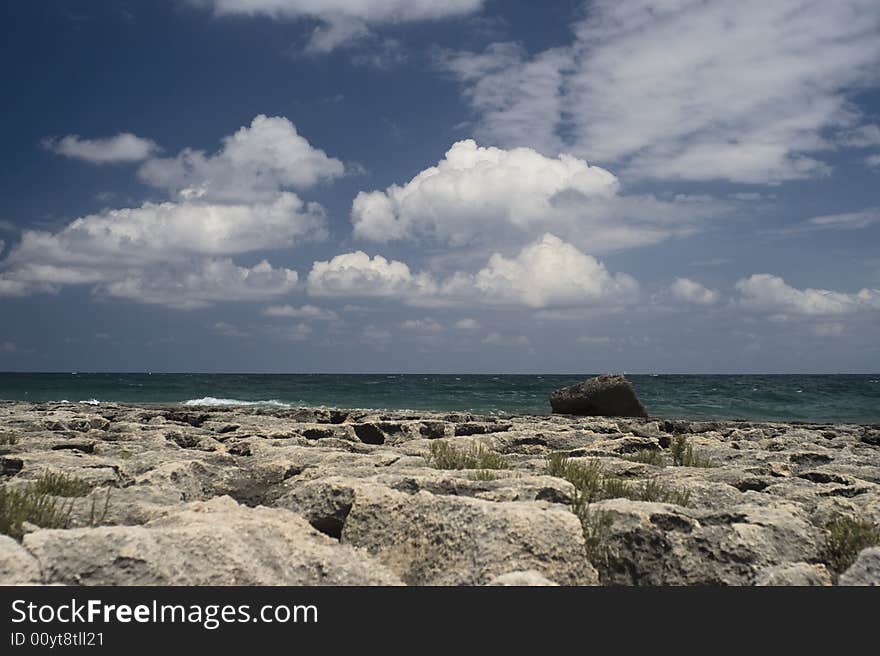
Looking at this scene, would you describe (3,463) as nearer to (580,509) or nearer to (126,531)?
(126,531)

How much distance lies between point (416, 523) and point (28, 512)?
2.75 meters

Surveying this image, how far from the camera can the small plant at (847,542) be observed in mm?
4816

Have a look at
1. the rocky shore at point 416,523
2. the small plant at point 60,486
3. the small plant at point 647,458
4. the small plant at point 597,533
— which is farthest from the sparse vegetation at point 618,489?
the small plant at point 60,486

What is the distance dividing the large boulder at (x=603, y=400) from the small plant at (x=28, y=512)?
1912 cm

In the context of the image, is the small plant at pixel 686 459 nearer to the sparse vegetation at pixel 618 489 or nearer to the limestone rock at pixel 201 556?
the sparse vegetation at pixel 618 489

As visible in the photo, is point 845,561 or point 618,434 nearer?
point 845,561

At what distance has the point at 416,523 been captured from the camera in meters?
4.68

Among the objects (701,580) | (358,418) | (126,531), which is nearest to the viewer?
(126,531)

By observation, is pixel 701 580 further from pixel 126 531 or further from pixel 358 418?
pixel 358 418

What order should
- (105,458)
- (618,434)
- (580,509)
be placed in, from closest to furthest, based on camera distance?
(580,509) → (105,458) → (618,434)

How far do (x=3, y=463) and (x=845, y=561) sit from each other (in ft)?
25.4

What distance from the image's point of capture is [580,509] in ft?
16.9
